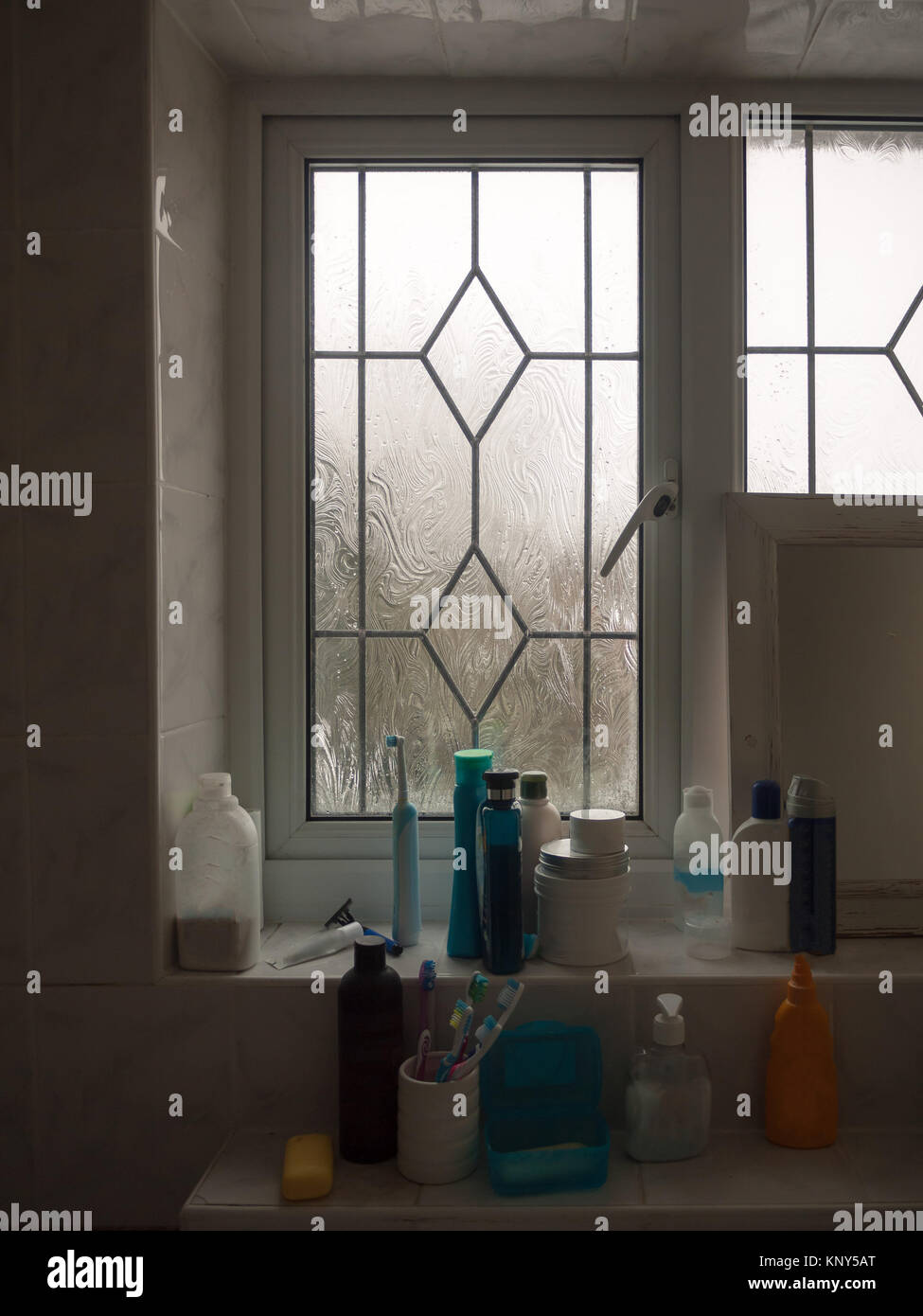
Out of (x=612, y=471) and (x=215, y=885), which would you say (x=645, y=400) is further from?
(x=215, y=885)

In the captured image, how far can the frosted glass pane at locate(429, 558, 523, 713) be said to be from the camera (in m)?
1.35

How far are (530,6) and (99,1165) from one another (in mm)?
1469

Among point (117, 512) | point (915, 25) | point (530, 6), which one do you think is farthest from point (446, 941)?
point (915, 25)

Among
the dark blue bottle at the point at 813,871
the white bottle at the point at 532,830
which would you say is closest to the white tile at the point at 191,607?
the white bottle at the point at 532,830

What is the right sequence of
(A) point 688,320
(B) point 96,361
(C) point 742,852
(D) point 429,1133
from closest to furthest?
(D) point 429,1133 < (B) point 96,361 < (C) point 742,852 < (A) point 688,320

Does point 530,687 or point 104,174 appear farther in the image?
point 530,687

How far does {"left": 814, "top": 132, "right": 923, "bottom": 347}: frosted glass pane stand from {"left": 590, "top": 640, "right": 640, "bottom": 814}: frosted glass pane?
531 mm

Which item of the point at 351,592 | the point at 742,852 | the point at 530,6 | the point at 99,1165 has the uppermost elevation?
the point at 530,6

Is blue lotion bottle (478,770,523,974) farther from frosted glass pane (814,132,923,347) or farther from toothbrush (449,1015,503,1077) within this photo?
frosted glass pane (814,132,923,347)

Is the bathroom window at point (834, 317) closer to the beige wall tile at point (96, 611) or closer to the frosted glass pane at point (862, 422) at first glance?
the frosted glass pane at point (862, 422)

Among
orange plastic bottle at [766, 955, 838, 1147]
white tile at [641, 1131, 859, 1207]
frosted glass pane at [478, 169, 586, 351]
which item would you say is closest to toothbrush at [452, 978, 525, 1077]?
white tile at [641, 1131, 859, 1207]

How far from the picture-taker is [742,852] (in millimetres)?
1218

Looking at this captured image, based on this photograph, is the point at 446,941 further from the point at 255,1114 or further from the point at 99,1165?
the point at 99,1165

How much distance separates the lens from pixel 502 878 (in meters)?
1.14
